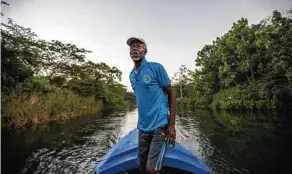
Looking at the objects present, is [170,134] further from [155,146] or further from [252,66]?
[252,66]

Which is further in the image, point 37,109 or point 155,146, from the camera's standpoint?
point 37,109

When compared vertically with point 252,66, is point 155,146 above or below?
below

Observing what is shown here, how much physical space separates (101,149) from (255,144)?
177 inches

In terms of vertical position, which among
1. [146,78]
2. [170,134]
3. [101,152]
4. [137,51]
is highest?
[137,51]

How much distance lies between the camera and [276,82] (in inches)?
821

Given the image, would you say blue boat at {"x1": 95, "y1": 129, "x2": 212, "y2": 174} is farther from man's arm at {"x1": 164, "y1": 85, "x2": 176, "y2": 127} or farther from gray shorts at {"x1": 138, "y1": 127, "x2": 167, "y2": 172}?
man's arm at {"x1": 164, "y1": 85, "x2": 176, "y2": 127}

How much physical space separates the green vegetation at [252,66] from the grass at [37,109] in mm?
13989

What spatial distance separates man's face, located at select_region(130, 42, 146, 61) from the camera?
8.97ft

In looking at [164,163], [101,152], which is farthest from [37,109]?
[164,163]

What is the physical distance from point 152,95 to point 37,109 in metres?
11.4

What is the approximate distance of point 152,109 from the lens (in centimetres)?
259

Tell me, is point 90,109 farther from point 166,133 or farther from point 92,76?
point 166,133

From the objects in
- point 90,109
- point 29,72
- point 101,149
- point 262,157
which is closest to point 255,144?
point 262,157

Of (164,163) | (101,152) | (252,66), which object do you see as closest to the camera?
(164,163)
